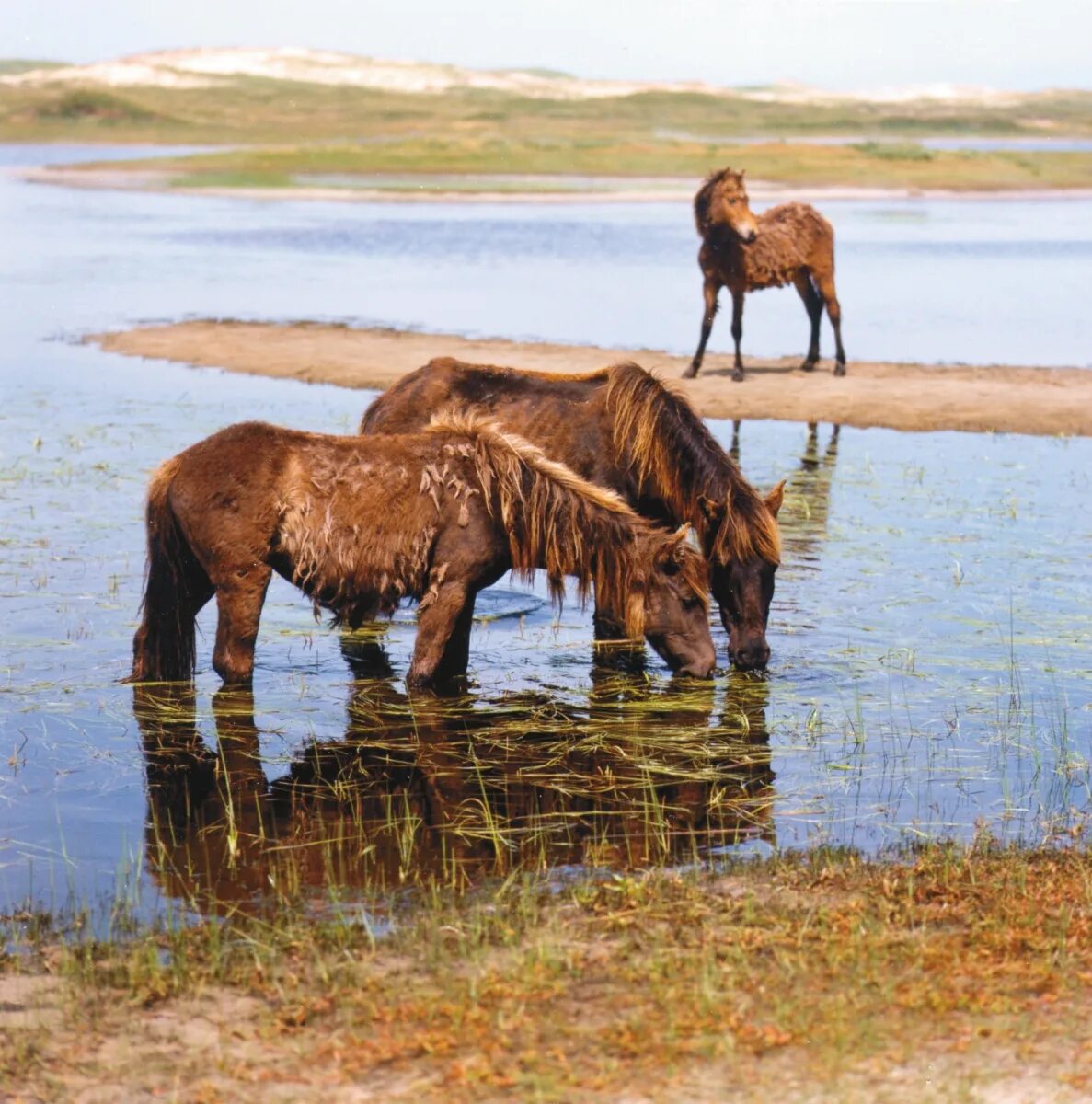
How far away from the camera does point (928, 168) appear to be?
68000 millimetres

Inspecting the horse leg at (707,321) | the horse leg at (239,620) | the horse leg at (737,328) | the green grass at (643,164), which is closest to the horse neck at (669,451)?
the horse leg at (239,620)

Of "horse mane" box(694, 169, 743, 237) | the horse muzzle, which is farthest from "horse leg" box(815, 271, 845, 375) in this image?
the horse muzzle

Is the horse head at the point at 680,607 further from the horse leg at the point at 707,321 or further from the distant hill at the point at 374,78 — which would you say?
the distant hill at the point at 374,78

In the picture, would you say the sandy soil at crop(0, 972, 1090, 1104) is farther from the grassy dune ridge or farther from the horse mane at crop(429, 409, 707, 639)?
the grassy dune ridge

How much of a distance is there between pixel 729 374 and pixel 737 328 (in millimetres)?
570

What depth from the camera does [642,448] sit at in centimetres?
925

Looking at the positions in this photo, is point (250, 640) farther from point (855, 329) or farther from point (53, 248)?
point (53, 248)

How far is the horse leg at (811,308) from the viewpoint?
21078 millimetres

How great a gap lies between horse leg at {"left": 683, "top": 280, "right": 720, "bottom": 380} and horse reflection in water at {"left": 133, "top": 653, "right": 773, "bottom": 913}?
11.5 meters

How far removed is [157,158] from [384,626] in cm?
7194

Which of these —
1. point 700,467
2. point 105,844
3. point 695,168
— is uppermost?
point 695,168

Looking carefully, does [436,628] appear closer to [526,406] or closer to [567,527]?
[567,527]

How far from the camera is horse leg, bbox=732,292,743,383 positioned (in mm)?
20094

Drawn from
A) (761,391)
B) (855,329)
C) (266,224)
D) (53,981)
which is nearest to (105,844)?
(53,981)
